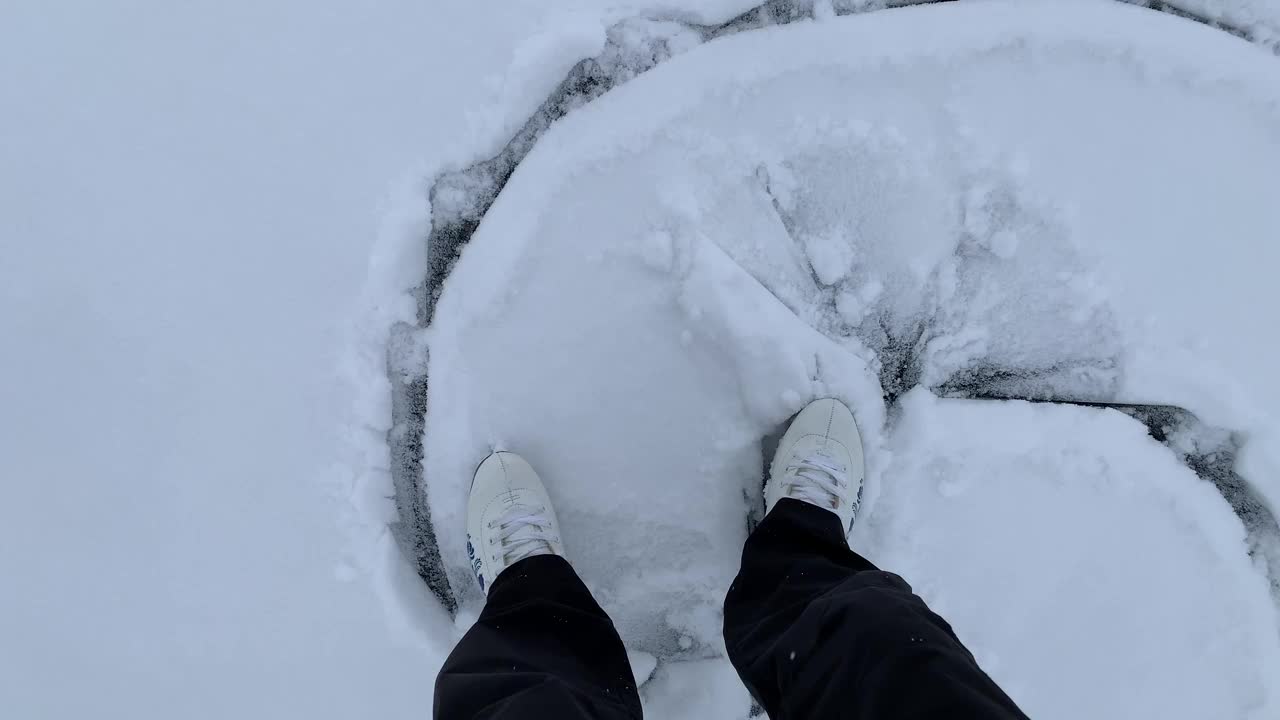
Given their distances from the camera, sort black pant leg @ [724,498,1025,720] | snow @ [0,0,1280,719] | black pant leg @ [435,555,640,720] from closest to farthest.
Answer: black pant leg @ [724,498,1025,720]
black pant leg @ [435,555,640,720]
snow @ [0,0,1280,719]

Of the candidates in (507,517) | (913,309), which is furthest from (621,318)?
(913,309)

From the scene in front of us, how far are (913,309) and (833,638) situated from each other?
79 cm

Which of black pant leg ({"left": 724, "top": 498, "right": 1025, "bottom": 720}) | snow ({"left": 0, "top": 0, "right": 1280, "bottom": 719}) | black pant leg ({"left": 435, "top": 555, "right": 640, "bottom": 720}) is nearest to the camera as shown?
black pant leg ({"left": 724, "top": 498, "right": 1025, "bottom": 720})

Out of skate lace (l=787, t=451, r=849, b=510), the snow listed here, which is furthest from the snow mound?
skate lace (l=787, t=451, r=849, b=510)

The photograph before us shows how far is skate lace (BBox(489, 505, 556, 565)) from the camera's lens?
138 centimetres

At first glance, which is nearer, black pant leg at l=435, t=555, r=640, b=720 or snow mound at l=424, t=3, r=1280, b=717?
black pant leg at l=435, t=555, r=640, b=720

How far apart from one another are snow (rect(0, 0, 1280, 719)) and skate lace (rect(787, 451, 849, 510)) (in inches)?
4.5

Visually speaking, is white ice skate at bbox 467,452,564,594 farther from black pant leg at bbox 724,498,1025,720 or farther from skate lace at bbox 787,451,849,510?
skate lace at bbox 787,451,849,510

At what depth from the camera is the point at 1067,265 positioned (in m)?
1.44

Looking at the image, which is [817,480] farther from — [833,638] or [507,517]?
[507,517]

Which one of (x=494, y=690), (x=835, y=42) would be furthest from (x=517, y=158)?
(x=494, y=690)

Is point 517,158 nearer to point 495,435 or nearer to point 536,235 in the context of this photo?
point 536,235

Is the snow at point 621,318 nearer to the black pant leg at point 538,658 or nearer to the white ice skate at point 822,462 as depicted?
the white ice skate at point 822,462

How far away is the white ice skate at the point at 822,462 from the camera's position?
4.55 ft
